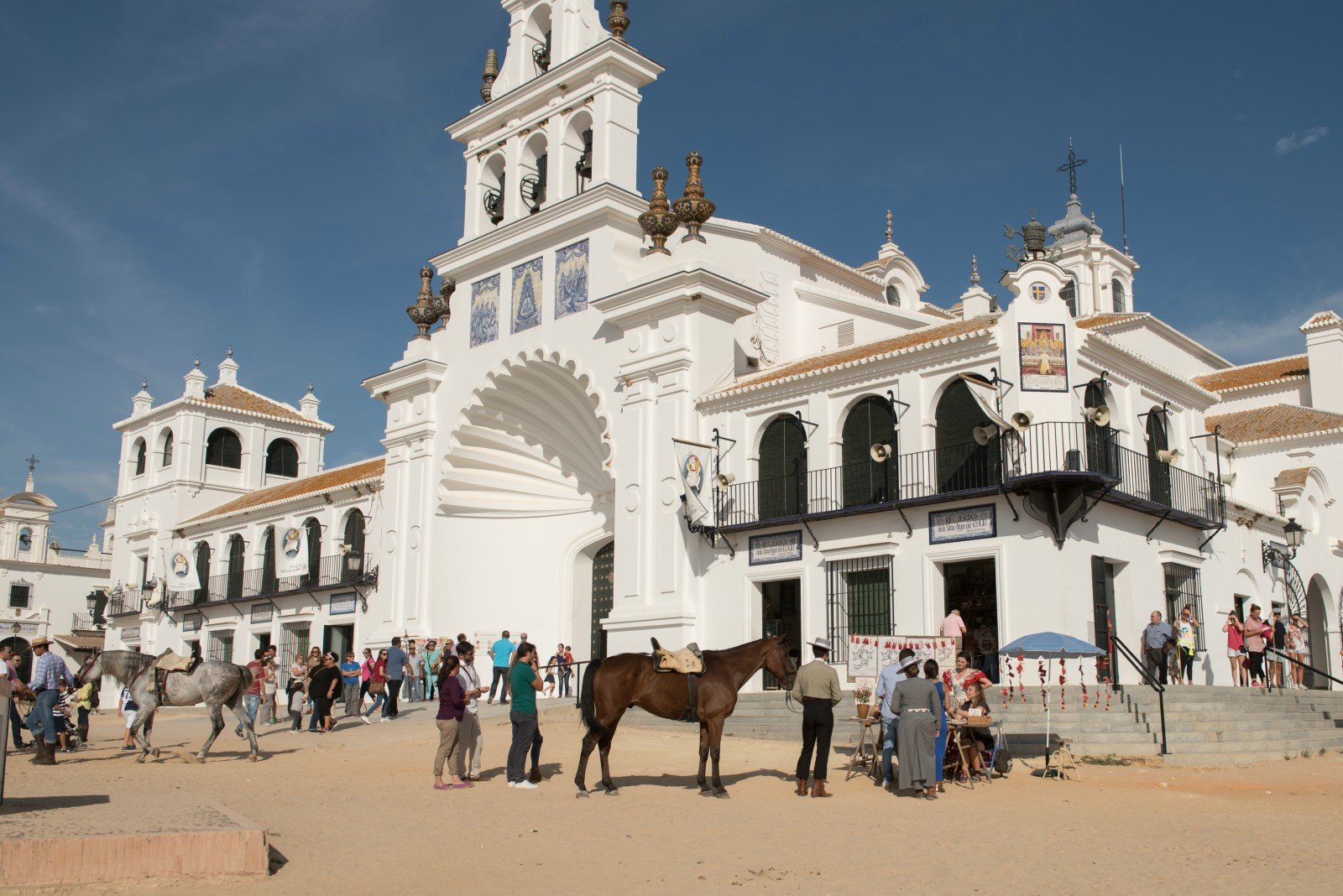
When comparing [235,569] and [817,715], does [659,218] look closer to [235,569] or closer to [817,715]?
[817,715]

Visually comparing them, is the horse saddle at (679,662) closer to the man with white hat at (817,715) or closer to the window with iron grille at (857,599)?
the man with white hat at (817,715)

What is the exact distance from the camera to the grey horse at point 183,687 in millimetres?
16844

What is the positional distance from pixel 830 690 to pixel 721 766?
313 centimetres

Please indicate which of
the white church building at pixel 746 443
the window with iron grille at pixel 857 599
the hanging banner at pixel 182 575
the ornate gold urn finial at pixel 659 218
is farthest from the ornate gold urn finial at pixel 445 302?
the hanging banner at pixel 182 575

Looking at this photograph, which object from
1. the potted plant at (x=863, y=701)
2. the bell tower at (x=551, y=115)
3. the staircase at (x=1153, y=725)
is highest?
the bell tower at (x=551, y=115)

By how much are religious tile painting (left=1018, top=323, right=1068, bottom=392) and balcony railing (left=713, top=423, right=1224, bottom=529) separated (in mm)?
710

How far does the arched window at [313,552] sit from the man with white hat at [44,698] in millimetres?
17711

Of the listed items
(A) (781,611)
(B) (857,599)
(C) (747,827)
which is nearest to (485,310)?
(A) (781,611)

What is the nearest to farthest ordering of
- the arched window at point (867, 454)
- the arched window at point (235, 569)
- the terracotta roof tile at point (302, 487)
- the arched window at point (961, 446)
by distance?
the arched window at point (961, 446)
the arched window at point (867, 454)
the terracotta roof tile at point (302, 487)
the arched window at point (235, 569)

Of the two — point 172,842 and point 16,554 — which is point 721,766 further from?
point 16,554

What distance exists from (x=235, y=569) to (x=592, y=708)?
29.3m

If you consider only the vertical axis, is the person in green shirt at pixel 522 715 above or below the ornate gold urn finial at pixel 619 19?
below

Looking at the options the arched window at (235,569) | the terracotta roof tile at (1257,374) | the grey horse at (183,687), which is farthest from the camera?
the arched window at (235,569)

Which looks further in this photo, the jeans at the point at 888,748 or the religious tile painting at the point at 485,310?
A: the religious tile painting at the point at 485,310
